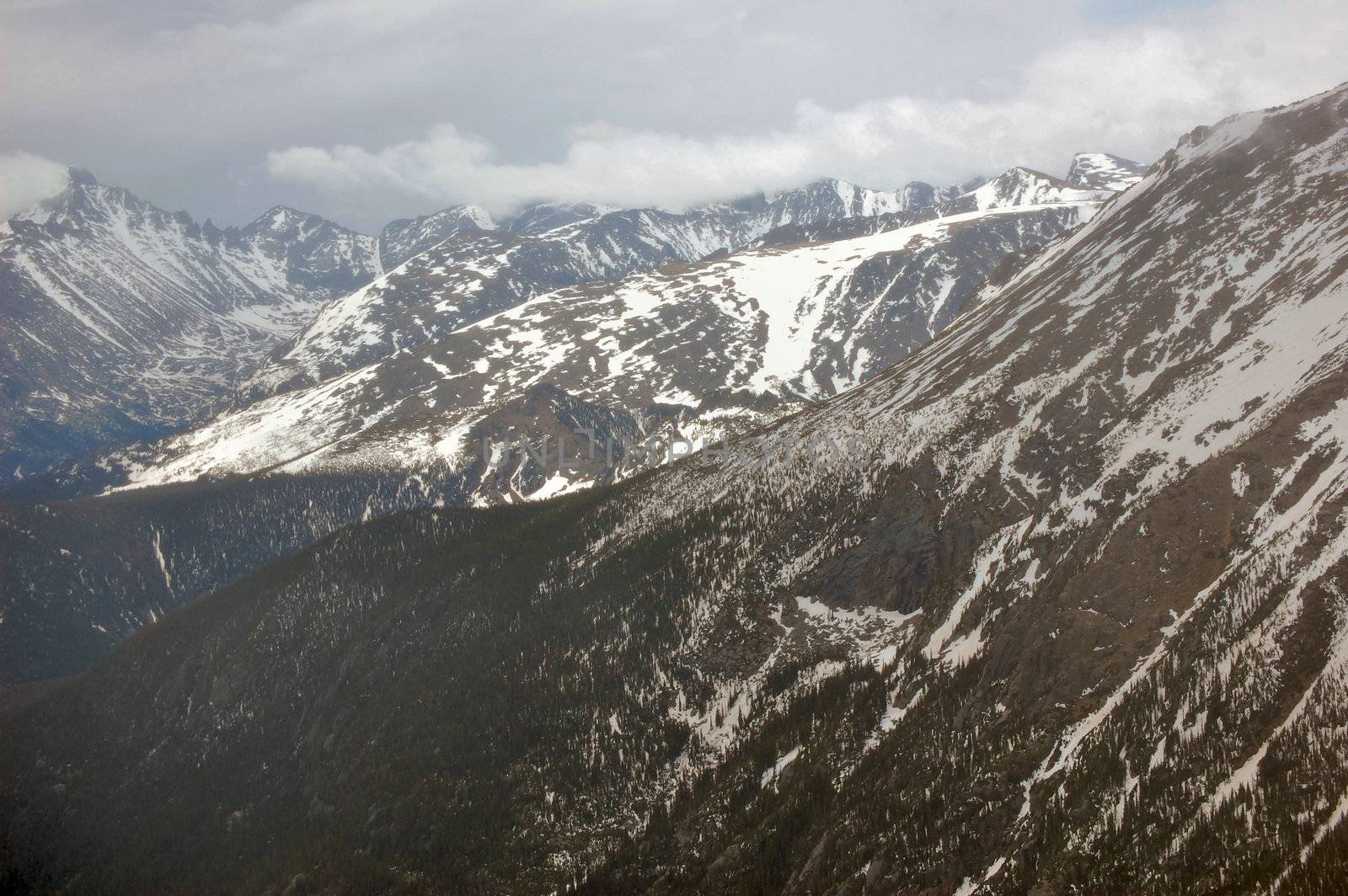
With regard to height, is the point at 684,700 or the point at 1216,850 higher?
the point at 1216,850

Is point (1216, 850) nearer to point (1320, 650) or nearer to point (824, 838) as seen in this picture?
point (1320, 650)

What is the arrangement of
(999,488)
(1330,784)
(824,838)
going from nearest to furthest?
(1330,784), (824,838), (999,488)

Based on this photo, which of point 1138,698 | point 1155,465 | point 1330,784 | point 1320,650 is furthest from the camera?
point 1155,465

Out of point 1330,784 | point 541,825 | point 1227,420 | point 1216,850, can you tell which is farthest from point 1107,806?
point 541,825

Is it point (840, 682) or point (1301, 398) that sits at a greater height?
point (1301, 398)

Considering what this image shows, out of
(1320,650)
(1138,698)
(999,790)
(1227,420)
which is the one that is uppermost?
(1227,420)

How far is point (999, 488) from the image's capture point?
641 feet

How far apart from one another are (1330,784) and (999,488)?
305 feet

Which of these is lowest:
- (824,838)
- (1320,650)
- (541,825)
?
(541,825)

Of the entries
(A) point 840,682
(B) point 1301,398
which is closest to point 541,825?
(A) point 840,682

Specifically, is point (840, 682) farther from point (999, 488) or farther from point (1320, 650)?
point (1320, 650)

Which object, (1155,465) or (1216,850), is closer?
(1216,850)

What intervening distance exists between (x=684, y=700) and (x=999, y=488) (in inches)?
2756

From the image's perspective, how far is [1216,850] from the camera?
108500mm
